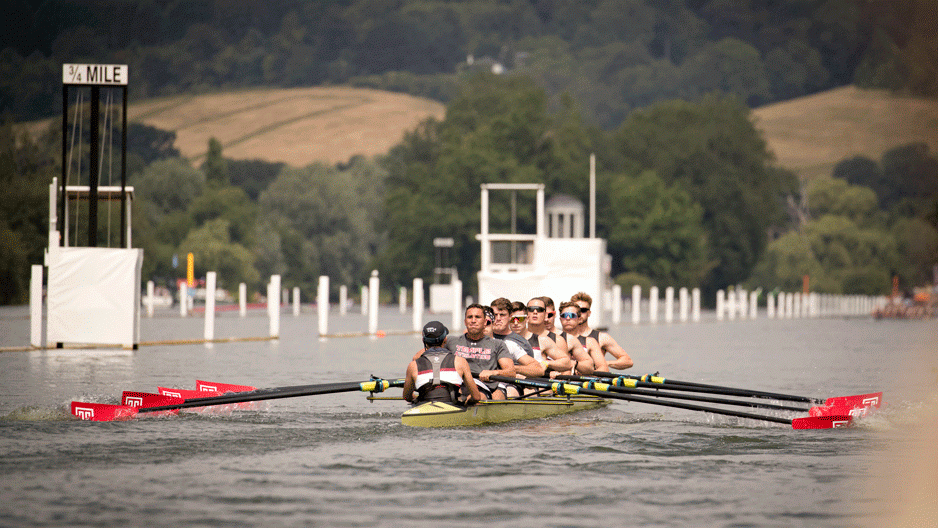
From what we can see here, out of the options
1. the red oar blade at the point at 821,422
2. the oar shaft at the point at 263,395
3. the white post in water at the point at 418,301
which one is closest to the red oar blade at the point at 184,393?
the oar shaft at the point at 263,395

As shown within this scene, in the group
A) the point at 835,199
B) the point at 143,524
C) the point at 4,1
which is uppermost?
the point at 4,1

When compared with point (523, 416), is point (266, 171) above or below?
above

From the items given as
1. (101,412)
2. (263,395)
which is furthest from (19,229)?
(263,395)

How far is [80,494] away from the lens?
36.3 feet

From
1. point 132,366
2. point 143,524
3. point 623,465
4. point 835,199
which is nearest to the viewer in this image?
point 143,524

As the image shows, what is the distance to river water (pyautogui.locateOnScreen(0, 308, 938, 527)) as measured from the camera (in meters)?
10.5

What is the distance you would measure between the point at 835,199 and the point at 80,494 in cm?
17282

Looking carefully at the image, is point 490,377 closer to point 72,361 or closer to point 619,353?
point 619,353

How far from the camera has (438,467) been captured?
42.3ft

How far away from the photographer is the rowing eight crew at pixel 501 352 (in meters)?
15.9

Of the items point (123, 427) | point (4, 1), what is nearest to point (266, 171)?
point (4, 1)

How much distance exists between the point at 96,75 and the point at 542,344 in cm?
1480

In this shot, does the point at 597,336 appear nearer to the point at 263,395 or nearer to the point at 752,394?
the point at 752,394

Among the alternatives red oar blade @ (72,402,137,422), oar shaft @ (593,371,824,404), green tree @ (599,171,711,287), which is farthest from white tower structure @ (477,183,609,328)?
green tree @ (599,171,711,287)
